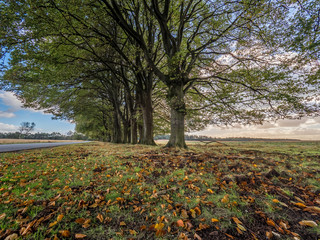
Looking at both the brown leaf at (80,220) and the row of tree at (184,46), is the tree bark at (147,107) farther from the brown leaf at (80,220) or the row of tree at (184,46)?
the brown leaf at (80,220)

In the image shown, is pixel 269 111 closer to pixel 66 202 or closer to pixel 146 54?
pixel 146 54

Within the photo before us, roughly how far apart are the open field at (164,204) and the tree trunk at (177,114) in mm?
4371

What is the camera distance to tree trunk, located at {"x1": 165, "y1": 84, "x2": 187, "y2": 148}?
8.38 meters

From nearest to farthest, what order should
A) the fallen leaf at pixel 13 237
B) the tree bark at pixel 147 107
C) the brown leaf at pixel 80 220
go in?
the fallen leaf at pixel 13 237, the brown leaf at pixel 80 220, the tree bark at pixel 147 107

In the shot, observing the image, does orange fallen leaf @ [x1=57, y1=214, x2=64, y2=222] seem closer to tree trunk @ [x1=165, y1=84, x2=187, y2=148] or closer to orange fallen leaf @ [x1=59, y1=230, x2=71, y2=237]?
orange fallen leaf @ [x1=59, y1=230, x2=71, y2=237]

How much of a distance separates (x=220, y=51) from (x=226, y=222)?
1030cm

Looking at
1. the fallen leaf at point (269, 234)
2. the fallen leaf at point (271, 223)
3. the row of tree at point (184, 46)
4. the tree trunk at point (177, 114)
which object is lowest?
the fallen leaf at point (269, 234)

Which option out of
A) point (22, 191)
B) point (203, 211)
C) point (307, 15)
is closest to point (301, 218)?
point (203, 211)

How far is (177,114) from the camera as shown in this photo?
28.7 ft

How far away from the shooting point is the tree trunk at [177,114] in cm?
838

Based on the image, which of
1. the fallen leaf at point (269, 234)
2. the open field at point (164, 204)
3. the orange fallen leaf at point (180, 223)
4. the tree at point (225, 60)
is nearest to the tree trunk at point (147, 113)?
the tree at point (225, 60)

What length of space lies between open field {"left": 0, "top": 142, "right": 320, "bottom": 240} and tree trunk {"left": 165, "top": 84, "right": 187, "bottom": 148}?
437cm

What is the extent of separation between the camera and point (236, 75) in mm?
8500

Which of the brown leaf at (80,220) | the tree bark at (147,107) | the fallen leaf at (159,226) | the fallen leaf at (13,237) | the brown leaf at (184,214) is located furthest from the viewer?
the tree bark at (147,107)
